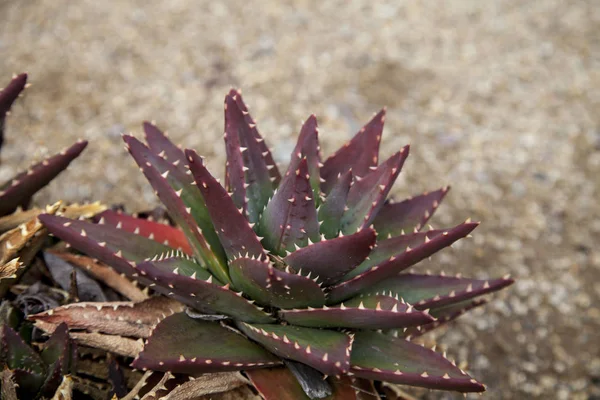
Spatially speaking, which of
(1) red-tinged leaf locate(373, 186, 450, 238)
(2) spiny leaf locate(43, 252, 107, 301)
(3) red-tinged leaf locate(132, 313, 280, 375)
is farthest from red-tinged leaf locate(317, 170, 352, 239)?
(2) spiny leaf locate(43, 252, 107, 301)

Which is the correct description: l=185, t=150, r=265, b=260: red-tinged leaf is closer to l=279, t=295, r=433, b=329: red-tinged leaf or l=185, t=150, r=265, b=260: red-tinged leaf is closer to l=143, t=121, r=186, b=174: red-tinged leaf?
l=279, t=295, r=433, b=329: red-tinged leaf

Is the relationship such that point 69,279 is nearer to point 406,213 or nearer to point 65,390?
point 65,390

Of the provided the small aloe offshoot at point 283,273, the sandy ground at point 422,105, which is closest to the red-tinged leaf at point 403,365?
the small aloe offshoot at point 283,273

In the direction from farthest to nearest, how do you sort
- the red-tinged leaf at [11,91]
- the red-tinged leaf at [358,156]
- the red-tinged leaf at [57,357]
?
1. the red-tinged leaf at [358,156]
2. the red-tinged leaf at [11,91]
3. the red-tinged leaf at [57,357]

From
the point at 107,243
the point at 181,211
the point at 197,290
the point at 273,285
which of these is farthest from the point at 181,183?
the point at 273,285

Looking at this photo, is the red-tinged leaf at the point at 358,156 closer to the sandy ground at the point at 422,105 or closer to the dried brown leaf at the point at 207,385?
the dried brown leaf at the point at 207,385

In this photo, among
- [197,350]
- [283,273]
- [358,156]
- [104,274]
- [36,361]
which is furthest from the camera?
[104,274]
